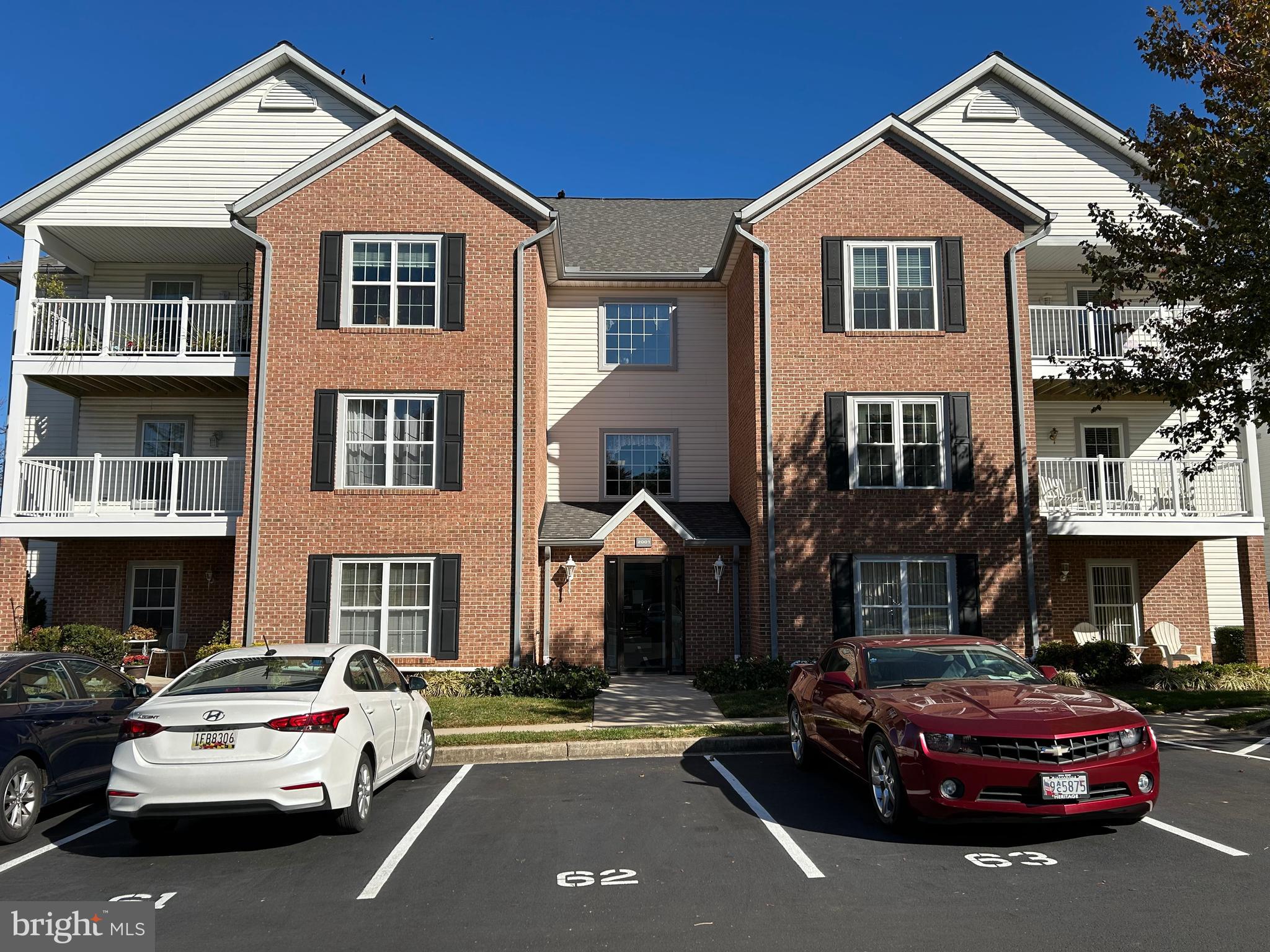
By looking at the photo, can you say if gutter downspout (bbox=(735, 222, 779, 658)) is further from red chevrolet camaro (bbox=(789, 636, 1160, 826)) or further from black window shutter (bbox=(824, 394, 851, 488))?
red chevrolet camaro (bbox=(789, 636, 1160, 826))

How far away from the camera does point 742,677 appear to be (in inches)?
591

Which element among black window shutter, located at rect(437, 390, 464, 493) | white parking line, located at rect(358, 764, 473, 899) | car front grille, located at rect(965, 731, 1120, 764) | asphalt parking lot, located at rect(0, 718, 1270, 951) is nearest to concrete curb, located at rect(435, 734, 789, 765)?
white parking line, located at rect(358, 764, 473, 899)

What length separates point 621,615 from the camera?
1739cm

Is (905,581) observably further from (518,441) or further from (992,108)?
(992,108)

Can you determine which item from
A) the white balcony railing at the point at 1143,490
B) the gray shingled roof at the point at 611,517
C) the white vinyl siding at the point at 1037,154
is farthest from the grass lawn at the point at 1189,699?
the white vinyl siding at the point at 1037,154

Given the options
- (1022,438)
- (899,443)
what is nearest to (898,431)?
(899,443)

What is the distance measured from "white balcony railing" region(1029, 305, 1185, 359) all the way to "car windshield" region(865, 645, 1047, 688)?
11.1 m

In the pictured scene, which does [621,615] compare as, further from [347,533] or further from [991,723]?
[991,723]

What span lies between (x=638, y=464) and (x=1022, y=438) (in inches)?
294

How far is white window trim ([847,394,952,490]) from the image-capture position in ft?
55.2

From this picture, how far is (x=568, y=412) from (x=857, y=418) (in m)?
6.05

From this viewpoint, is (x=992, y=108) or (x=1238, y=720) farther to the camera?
(x=992, y=108)

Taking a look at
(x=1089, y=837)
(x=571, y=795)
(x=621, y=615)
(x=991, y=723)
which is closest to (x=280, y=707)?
(x=571, y=795)

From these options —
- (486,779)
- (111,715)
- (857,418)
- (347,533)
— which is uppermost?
(857,418)
